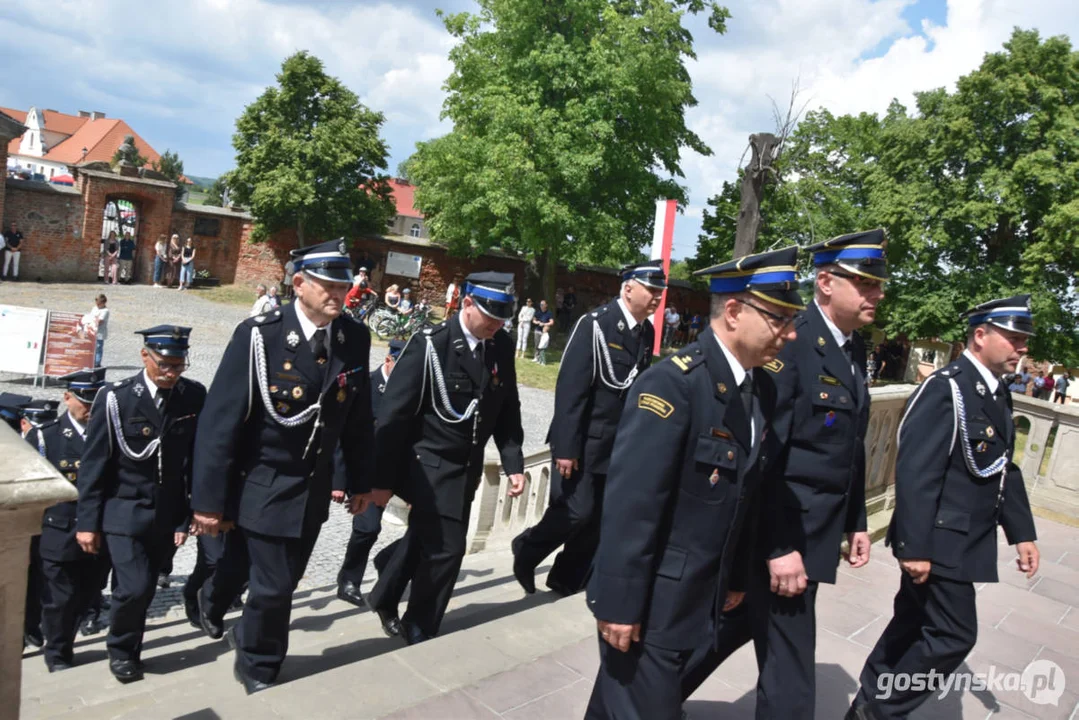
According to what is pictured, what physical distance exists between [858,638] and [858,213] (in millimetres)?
31508

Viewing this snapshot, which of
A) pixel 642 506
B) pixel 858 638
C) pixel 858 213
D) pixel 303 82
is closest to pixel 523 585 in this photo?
pixel 858 638

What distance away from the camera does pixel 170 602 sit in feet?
22.0

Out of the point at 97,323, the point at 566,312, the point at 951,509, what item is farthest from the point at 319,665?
the point at 566,312

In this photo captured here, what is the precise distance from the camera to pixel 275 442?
13.1 feet

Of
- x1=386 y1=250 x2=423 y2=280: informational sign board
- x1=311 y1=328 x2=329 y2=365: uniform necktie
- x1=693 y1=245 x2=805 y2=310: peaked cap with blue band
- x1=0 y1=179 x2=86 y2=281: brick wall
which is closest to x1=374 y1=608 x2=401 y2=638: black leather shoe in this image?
x1=311 y1=328 x2=329 y2=365: uniform necktie

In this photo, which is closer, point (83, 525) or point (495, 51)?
point (83, 525)

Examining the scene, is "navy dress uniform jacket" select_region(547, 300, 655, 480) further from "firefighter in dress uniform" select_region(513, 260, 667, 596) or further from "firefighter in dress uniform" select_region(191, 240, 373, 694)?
"firefighter in dress uniform" select_region(191, 240, 373, 694)

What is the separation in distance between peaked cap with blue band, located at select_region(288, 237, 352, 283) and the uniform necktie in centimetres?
29

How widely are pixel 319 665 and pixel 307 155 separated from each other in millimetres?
27791

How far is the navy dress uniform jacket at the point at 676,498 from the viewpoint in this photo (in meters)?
2.64

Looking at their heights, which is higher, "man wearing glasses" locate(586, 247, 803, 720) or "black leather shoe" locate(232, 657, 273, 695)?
"man wearing glasses" locate(586, 247, 803, 720)

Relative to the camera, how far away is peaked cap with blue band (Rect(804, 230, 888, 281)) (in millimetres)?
3648

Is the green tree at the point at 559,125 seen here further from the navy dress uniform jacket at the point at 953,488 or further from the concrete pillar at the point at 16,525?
the concrete pillar at the point at 16,525

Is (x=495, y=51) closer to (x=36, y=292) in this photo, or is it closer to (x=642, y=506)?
(x=36, y=292)
